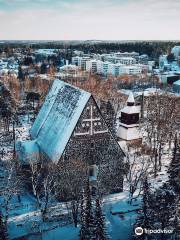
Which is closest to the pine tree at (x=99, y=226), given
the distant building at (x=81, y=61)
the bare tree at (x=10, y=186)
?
the bare tree at (x=10, y=186)

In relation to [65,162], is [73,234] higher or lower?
lower

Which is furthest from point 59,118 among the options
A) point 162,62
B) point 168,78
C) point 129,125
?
point 162,62

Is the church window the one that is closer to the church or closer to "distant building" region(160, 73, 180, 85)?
the church

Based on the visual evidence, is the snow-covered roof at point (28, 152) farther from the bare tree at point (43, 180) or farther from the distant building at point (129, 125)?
the distant building at point (129, 125)

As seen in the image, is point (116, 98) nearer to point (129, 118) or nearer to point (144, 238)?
point (129, 118)

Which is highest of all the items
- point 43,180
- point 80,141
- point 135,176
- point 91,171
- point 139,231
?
point 80,141

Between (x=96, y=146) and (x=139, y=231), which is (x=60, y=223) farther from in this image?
(x=139, y=231)

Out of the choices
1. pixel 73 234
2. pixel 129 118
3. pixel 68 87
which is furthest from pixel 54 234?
pixel 129 118

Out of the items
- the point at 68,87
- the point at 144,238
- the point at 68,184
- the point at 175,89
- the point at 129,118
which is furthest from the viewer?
the point at 175,89
